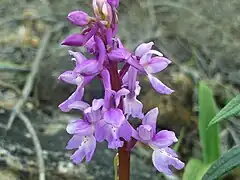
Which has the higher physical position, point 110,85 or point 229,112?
point 110,85

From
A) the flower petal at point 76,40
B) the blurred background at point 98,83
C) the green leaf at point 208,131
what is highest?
the flower petal at point 76,40

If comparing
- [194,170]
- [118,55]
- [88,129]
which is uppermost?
[118,55]

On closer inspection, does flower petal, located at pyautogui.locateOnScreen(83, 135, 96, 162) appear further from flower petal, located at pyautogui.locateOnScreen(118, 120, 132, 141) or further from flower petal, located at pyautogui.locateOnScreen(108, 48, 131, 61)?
flower petal, located at pyautogui.locateOnScreen(108, 48, 131, 61)

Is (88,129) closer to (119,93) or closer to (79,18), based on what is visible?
(119,93)

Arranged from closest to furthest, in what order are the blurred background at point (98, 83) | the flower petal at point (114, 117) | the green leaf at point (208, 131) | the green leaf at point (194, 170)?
the flower petal at point (114, 117) → the green leaf at point (194, 170) → the green leaf at point (208, 131) → the blurred background at point (98, 83)

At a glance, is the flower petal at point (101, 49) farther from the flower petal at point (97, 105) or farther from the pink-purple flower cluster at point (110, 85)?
the flower petal at point (97, 105)

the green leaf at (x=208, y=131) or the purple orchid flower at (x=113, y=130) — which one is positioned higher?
the purple orchid flower at (x=113, y=130)

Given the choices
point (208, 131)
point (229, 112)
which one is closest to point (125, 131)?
point (229, 112)

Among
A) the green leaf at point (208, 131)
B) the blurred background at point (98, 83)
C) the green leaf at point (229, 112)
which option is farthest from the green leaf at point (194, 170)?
the green leaf at point (229, 112)
